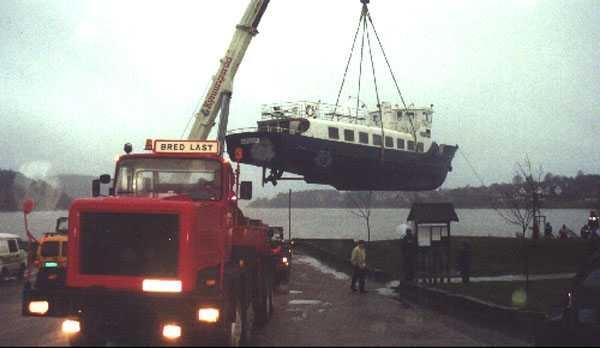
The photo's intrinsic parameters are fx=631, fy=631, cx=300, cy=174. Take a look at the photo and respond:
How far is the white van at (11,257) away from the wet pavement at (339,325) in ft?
8.64

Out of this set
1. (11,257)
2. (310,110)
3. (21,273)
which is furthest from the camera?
(310,110)

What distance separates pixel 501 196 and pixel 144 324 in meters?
74.7

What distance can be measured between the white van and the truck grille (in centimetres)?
1593

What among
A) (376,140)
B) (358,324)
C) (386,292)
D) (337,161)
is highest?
(376,140)

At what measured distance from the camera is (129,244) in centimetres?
980

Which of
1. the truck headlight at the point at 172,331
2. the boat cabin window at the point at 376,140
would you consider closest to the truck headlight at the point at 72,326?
the truck headlight at the point at 172,331

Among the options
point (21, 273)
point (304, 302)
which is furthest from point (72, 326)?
point (21, 273)

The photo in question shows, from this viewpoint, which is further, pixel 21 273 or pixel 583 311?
pixel 21 273

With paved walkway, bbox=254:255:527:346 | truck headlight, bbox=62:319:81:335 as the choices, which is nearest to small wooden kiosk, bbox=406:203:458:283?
paved walkway, bbox=254:255:527:346

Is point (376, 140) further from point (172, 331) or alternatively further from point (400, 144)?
point (172, 331)

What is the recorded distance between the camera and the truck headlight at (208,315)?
9.26 meters

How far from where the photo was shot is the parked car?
30.5 feet

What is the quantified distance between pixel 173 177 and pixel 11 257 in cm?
1621

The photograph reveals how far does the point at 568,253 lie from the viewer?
114 ft
